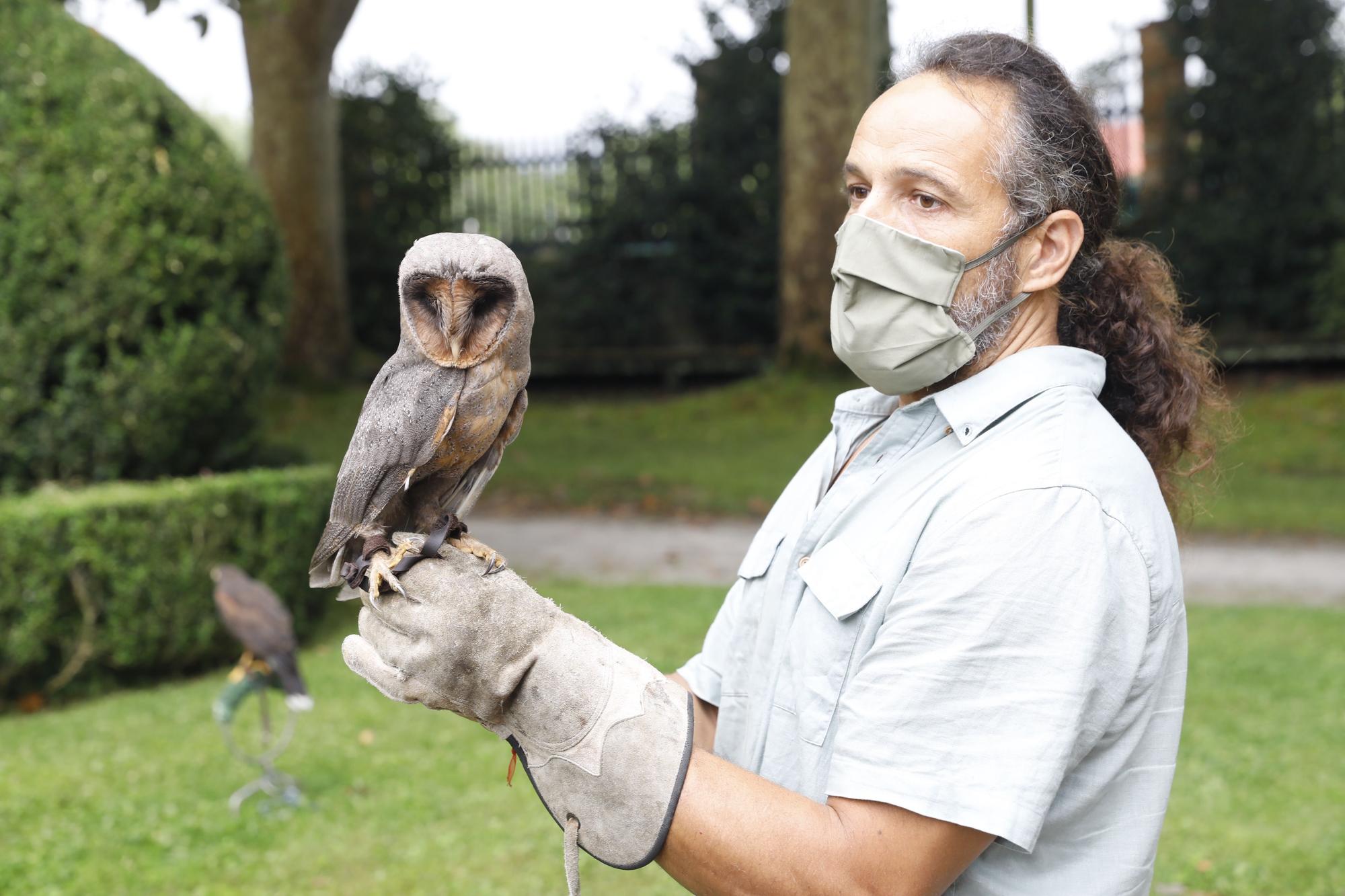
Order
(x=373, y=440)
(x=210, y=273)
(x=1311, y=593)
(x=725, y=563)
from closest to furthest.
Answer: (x=373, y=440) → (x=210, y=273) → (x=1311, y=593) → (x=725, y=563)

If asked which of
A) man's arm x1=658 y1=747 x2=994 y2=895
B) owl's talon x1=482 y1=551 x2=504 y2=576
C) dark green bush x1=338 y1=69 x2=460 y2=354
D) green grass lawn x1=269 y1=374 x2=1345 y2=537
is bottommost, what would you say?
green grass lawn x1=269 y1=374 x2=1345 y2=537

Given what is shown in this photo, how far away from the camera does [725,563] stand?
28.5 ft

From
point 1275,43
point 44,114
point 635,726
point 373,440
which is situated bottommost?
point 635,726

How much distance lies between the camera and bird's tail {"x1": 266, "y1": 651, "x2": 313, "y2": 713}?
443 centimetres

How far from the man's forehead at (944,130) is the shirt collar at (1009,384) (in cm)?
28

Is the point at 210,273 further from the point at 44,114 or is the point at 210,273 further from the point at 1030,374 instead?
the point at 1030,374

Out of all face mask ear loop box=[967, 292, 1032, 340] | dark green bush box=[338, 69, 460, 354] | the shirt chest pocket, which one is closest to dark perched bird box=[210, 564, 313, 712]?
the shirt chest pocket

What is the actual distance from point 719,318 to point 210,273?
10821 mm

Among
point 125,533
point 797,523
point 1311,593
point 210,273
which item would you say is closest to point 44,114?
point 210,273

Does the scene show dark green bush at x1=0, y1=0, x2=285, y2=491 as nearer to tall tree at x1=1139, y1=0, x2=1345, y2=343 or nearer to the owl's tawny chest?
the owl's tawny chest

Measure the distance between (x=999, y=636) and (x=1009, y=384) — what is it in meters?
0.44

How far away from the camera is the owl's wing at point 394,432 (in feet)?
6.34

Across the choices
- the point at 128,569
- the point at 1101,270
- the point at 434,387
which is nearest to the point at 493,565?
the point at 434,387

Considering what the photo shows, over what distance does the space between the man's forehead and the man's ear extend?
141 mm
